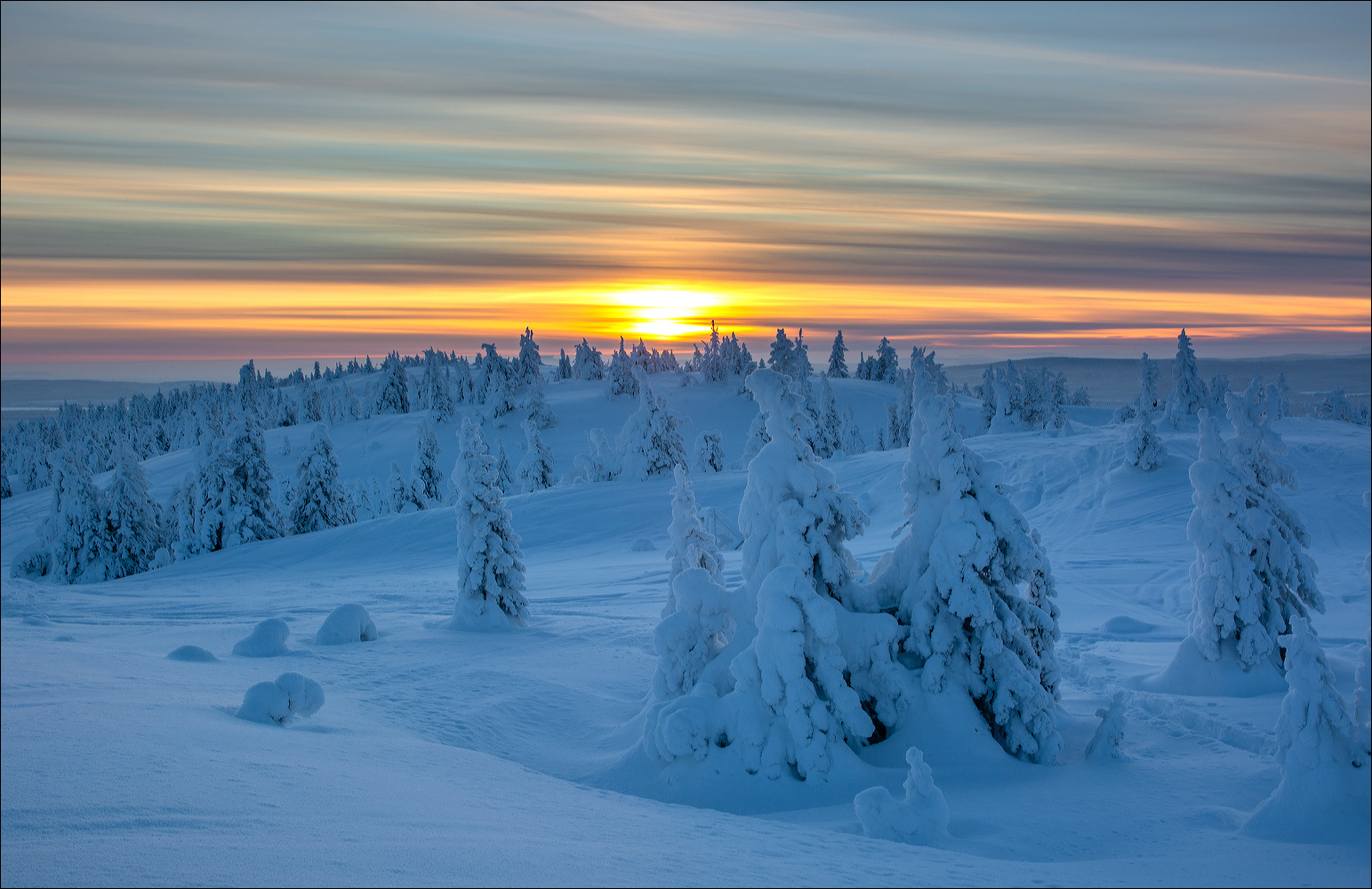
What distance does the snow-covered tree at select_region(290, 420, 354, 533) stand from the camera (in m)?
45.8

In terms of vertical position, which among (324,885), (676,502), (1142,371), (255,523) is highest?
(1142,371)

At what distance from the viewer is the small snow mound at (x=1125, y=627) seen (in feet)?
62.4

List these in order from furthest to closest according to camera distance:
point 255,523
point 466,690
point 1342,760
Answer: point 255,523 → point 466,690 → point 1342,760

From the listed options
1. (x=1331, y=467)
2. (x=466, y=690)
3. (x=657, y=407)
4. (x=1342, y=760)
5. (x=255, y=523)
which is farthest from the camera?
(x=657, y=407)

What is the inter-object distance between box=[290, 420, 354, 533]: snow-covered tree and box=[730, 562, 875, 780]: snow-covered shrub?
128ft

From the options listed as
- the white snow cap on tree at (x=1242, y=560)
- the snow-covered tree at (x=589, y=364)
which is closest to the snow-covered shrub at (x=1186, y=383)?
the white snow cap on tree at (x=1242, y=560)

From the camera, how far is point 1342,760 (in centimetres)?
750

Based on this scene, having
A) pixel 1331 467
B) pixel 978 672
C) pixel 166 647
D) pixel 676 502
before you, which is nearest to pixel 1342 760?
pixel 978 672

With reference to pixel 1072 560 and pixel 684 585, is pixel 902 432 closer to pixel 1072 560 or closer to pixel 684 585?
pixel 1072 560

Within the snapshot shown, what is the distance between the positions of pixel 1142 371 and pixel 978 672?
2813 inches

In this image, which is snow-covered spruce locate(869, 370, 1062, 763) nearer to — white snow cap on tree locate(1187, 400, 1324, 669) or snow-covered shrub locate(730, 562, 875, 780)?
snow-covered shrub locate(730, 562, 875, 780)

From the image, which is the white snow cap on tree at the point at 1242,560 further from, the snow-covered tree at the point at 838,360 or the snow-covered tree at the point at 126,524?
the snow-covered tree at the point at 838,360

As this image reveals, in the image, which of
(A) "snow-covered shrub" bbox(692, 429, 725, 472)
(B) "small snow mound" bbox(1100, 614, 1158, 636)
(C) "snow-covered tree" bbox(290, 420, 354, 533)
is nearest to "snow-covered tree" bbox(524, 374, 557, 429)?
(A) "snow-covered shrub" bbox(692, 429, 725, 472)

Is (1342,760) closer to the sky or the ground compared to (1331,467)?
closer to the ground
